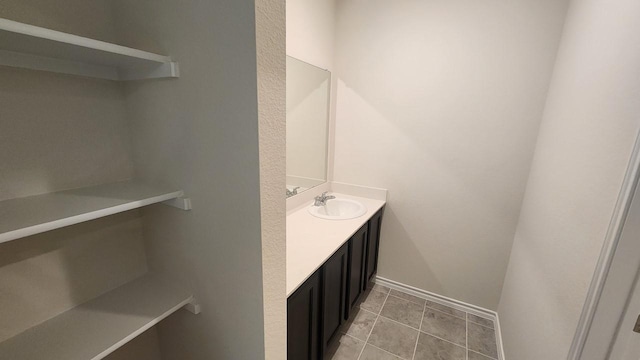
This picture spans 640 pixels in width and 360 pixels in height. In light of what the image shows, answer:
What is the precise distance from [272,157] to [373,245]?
5.76 ft

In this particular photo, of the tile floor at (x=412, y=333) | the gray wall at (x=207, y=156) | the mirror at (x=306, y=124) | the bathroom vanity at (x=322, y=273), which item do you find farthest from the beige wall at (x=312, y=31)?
the tile floor at (x=412, y=333)

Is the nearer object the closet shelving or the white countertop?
the closet shelving

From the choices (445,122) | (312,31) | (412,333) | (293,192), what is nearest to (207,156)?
(293,192)

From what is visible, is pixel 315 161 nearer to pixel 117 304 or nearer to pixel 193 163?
pixel 193 163

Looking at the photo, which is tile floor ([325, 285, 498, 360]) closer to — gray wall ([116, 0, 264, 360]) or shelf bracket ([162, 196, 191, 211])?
gray wall ([116, 0, 264, 360])

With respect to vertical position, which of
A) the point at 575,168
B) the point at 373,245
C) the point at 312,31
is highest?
the point at 312,31

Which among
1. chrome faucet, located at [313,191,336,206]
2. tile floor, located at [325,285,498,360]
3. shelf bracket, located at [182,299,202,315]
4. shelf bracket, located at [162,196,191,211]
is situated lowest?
tile floor, located at [325,285,498,360]

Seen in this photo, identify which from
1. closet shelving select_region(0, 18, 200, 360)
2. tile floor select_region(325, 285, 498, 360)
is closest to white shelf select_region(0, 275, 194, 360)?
closet shelving select_region(0, 18, 200, 360)

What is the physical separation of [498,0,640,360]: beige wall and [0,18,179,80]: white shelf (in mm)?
1464

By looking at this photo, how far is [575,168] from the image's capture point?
1.07m

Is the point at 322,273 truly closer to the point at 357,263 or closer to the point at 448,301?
the point at 357,263

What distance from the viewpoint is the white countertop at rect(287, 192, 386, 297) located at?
119cm

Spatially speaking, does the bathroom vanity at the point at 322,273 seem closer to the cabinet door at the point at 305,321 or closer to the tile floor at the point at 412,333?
the cabinet door at the point at 305,321

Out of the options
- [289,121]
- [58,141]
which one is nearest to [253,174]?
[58,141]
